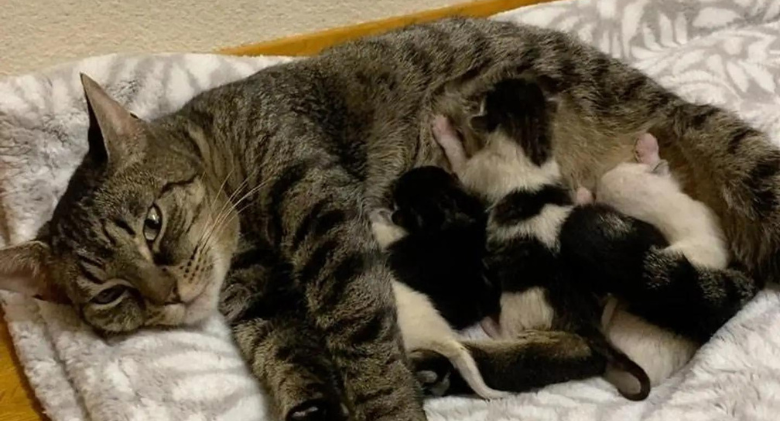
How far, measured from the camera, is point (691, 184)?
1.70 metres

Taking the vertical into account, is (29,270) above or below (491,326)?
above

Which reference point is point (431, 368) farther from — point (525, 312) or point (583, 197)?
point (583, 197)

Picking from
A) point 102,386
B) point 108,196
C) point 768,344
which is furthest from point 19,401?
point 768,344

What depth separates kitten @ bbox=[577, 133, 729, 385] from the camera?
1459 mm

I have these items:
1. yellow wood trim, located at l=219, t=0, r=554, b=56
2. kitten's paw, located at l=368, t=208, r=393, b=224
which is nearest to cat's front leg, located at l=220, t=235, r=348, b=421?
kitten's paw, located at l=368, t=208, r=393, b=224

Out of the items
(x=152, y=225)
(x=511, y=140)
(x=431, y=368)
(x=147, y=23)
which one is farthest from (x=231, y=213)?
(x=147, y=23)

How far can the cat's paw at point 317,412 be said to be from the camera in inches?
54.7

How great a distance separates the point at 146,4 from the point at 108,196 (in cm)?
68

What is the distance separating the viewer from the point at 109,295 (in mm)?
1428

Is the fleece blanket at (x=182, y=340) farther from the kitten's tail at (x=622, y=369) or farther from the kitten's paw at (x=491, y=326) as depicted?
the kitten's paw at (x=491, y=326)

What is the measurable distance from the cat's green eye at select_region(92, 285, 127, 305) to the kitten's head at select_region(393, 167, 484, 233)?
1.72 feet

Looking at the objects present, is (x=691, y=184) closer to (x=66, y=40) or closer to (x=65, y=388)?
(x=65, y=388)

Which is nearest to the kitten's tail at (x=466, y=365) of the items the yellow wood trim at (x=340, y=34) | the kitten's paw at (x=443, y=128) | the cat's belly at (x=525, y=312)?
the cat's belly at (x=525, y=312)

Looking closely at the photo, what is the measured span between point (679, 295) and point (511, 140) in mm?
443
